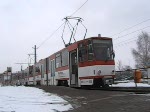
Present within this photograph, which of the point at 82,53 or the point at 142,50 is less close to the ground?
the point at 142,50

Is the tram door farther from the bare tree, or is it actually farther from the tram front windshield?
the bare tree

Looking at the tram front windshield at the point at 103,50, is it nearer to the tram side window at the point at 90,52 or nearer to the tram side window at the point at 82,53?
the tram side window at the point at 90,52

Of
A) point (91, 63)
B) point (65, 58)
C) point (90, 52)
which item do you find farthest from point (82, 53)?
point (65, 58)

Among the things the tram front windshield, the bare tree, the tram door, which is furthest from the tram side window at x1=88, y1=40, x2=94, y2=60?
the bare tree

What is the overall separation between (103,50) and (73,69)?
3533 millimetres

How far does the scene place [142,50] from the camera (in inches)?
3583

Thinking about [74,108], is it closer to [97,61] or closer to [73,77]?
[97,61]

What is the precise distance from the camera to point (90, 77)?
2384 centimetres

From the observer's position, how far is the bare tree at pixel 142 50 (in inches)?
3504

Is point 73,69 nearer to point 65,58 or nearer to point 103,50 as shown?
point 65,58

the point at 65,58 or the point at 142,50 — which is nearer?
the point at 65,58

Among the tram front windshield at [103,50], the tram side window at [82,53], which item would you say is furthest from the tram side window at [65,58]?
the tram front windshield at [103,50]

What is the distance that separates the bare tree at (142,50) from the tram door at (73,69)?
6264 centimetres

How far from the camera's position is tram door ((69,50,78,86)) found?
26.3 m
